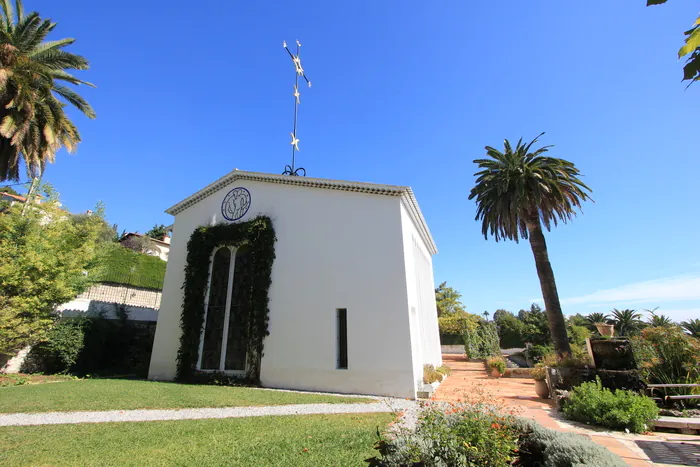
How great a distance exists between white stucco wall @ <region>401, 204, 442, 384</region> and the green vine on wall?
5.61m

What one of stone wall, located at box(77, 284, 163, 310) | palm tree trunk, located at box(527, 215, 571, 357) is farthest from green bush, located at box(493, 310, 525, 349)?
stone wall, located at box(77, 284, 163, 310)

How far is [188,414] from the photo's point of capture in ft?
25.8

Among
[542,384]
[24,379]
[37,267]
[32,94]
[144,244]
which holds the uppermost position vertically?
[144,244]

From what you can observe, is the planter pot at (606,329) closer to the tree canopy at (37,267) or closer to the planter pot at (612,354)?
the planter pot at (612,354)

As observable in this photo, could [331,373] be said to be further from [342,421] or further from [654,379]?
[654,379]

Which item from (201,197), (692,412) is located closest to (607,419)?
(692,412)

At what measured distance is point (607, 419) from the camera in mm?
6223

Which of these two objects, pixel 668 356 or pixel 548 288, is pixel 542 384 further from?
pixel 548 288

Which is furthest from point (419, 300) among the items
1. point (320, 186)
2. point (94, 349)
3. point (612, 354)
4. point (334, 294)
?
point (94, 349)

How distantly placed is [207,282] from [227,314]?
1.85 metres

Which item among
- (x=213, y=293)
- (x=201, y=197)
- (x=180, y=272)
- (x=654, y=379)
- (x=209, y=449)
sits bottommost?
(x=209, y=449)

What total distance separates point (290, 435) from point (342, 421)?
151cm

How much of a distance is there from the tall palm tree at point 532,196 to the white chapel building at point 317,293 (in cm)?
429

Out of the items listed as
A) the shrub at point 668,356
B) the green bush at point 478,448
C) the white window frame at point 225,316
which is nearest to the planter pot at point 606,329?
the shrub at point 668,356
